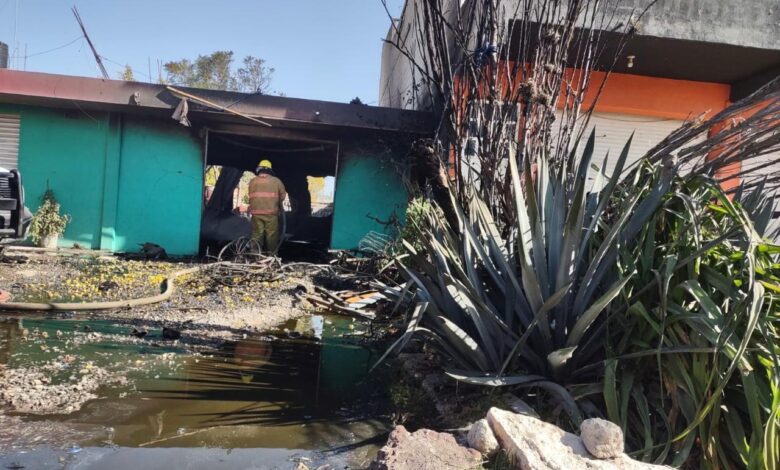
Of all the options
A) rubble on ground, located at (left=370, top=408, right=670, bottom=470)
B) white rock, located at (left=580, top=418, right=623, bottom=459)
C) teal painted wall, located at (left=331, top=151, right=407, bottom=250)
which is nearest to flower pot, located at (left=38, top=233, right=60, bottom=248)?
teal painted wall, located at (left=331, top=151, right=407, bottom=250)

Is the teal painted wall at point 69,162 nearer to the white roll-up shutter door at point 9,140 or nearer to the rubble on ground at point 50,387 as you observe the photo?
the white roll-up shutter door at point 9,140

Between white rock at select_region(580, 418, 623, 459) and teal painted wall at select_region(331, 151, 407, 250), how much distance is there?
9.31 meters

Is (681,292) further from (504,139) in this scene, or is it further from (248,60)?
(248,60)

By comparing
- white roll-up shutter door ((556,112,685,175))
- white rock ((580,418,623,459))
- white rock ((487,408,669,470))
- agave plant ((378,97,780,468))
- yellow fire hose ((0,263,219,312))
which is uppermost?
white roll-up shutter door ((556,112,685,175))

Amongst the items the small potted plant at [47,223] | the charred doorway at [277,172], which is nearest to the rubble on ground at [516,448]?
the small potted plant at [47,223]

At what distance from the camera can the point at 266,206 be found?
10680mm

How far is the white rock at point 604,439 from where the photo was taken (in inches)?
94.4

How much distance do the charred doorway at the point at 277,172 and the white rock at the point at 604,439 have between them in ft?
38.5

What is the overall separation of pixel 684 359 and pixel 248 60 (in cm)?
3582

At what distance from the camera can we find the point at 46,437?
289cm

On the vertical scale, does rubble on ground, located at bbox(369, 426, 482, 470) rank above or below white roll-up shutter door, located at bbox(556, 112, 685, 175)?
below

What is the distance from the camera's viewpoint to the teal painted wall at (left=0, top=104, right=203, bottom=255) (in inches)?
433

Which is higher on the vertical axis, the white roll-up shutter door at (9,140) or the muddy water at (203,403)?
the white roll-up shutter door at (9,140)

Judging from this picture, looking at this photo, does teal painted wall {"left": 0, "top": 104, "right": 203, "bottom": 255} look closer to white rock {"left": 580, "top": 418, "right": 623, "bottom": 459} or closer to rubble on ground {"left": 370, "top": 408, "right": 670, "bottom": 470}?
rubble on ground {"left": 370, "top": 408, "right": 670, "bottom": 470}
